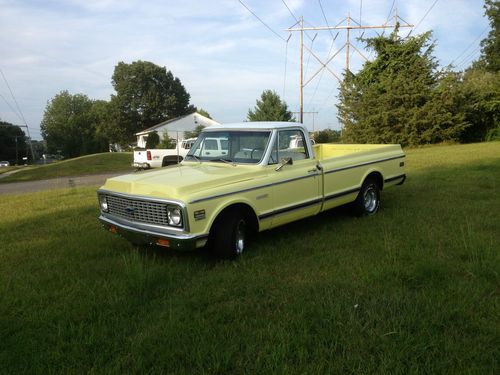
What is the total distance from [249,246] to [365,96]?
2600cm

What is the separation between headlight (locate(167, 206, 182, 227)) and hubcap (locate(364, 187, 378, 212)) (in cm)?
397

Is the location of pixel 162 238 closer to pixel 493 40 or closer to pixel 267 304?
pixel 267 304

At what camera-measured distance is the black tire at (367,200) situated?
701cm

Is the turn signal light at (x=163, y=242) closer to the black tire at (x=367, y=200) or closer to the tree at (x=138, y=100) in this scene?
the black tire at (x=367, y=200)

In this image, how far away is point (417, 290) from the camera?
3.91 m

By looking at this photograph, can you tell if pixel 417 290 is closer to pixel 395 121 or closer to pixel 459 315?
pixel 459 315

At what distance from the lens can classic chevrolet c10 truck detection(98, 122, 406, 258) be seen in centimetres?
452

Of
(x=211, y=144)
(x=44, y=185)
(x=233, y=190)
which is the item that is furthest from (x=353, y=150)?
(x=44, y=185)

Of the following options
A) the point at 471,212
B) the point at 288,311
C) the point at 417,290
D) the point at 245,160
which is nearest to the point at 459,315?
the point at 417,290

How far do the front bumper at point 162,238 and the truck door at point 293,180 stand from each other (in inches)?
46.6

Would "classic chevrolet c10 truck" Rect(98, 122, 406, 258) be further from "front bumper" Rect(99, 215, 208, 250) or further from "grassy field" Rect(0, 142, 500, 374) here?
"grassy field" Rect(0, 142, 500, 374)

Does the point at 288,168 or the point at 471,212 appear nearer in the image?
the point at 288,168

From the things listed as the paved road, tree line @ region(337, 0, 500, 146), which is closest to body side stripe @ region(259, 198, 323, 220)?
the paved road

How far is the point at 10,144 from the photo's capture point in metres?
72.1
